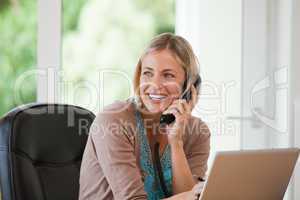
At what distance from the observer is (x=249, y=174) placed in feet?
4.25

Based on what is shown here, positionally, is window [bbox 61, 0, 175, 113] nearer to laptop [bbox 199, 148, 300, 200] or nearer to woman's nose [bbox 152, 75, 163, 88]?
woman's nose [bbox 152, 75, 163, 88]

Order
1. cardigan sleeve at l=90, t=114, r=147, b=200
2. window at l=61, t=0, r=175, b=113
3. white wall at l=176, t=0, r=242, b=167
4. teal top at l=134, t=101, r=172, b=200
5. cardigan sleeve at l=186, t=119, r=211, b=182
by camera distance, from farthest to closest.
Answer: window at l=61, t=0, r=175, b=113 < white wall at l=176, t=0, r=242, b=167 < cardigan sleeve at l=186, t=119, r=211, b=182 < teal top at l=134, t=101, r=172, b=200 < cardigan sleeve at l=90, t=114, r=147, b=200

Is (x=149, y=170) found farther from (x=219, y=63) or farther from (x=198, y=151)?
(x=219, y=63)

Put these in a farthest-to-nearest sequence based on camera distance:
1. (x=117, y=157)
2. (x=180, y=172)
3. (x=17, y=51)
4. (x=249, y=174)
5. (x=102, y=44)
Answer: (x=102, y=44)
(x=17, y=51)
(x=180, y=172)
(x=117, y=157)
(x=249, y=174)

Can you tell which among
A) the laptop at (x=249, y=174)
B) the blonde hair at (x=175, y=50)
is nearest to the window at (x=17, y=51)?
the blonde hair at (x=175, y=50)

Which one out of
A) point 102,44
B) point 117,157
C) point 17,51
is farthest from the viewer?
point 102,44

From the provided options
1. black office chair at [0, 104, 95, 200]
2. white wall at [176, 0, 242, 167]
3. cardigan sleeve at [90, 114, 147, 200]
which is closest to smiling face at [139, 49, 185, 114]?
cardigan sleeve at [90, 114, 147, 200]

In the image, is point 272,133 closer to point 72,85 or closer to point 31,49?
point 72,85

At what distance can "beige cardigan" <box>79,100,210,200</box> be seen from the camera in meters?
1.55

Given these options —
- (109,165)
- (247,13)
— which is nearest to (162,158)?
(109,165)

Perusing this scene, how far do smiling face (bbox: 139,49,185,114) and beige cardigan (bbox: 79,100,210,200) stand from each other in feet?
0.24

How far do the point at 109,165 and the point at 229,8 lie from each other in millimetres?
1496

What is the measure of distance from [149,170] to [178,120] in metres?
0.21

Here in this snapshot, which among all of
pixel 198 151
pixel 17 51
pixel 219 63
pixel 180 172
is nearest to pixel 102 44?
pixel 17 51
